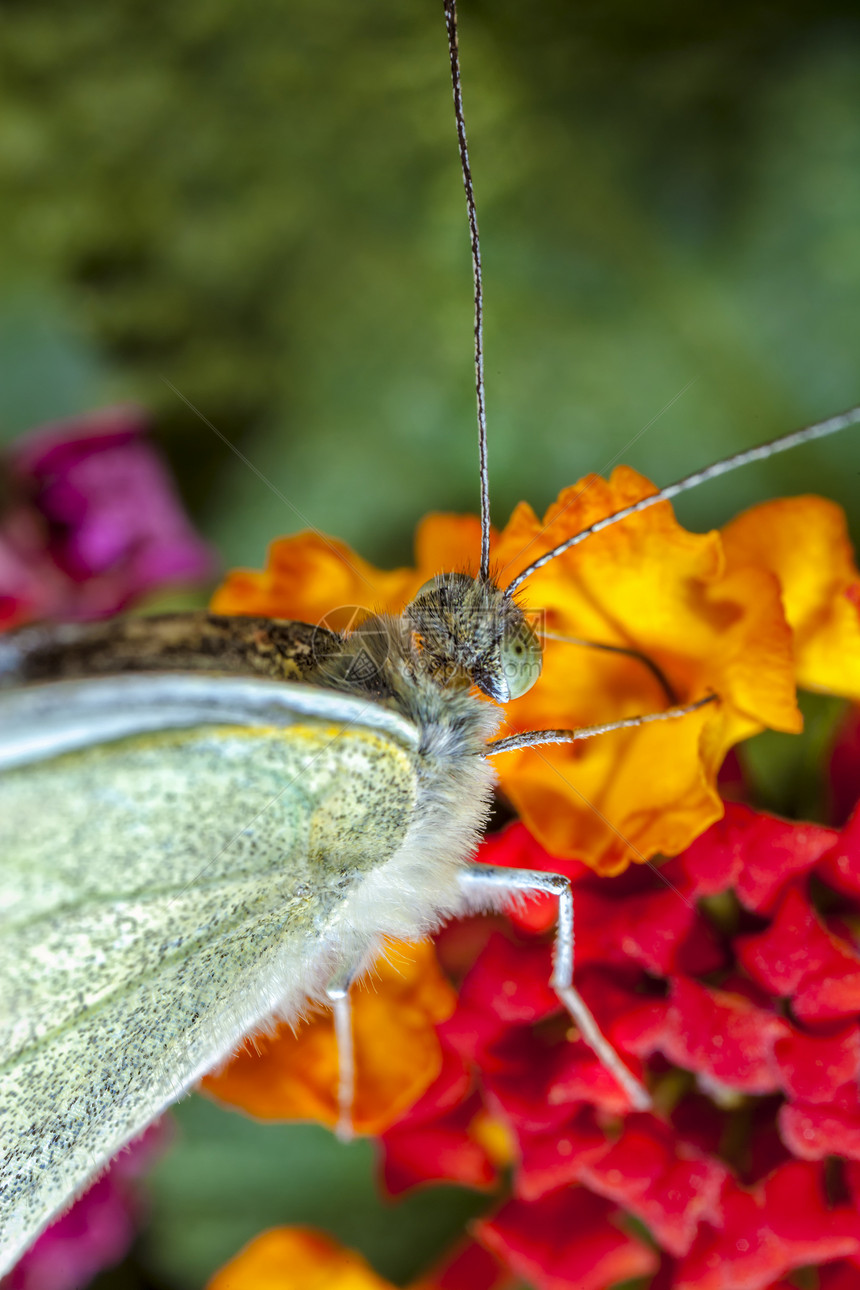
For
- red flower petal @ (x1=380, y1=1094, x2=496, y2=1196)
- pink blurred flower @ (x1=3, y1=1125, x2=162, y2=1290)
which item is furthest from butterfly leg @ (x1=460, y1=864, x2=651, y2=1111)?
pink blurred flower @ (x1=3, y1=1125, x2=162, y2=1290)

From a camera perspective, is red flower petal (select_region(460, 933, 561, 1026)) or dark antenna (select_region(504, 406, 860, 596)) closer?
dark antenna (select_region(504, 406, 860, 596))

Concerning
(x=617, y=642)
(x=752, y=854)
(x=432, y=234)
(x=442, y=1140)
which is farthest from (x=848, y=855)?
(x=432, y=234)

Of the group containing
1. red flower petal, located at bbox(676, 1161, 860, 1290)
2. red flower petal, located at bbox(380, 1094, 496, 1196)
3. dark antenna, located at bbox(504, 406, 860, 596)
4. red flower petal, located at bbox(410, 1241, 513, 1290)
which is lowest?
red flower petal, located at bbox(410, 1241, 513, 1290)

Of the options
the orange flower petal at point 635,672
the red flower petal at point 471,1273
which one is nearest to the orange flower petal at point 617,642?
the orange flower petal at point 635,672

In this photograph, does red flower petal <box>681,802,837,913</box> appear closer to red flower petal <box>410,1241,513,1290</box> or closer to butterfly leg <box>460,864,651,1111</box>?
butterfly leg <box>460,864,651,1111</box>

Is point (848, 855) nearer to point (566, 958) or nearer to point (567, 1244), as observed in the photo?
point (566, 958)

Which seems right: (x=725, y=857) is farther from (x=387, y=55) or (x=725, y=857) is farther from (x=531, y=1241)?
(x=387, y=55)

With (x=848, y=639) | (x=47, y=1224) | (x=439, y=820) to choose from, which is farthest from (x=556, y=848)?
A: (x=47, y=1224)
